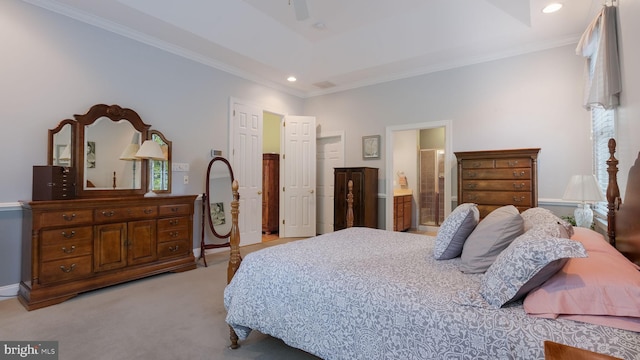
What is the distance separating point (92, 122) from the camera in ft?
11.3

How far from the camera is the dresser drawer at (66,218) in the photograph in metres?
2.72

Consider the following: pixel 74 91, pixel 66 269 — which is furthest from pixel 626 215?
pixel 74 91

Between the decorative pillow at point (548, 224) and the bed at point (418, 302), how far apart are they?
0.02m

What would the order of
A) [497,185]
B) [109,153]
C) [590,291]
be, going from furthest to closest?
1. [497,185]
2. [109,153]
3. [590,291]

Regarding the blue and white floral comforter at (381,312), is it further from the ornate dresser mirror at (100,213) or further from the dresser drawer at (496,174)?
the dresser drawer at (496,174)

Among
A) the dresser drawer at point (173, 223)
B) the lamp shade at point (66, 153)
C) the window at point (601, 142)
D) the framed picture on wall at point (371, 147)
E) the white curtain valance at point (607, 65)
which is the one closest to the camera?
the white curtain valance at point (607, 65)

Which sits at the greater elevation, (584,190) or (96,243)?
(584,190)

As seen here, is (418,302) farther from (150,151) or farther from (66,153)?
(66,153)

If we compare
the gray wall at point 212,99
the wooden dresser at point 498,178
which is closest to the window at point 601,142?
the gray wall at point 212,99

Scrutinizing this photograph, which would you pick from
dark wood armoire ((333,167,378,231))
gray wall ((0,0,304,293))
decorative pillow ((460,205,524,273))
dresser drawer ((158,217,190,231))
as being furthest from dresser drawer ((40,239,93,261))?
dark wood armoire ((333,167,378,231))

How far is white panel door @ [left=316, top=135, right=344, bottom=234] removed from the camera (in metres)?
6.04

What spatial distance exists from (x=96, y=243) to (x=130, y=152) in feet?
3.95

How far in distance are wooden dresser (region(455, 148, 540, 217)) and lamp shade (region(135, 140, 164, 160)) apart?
3849 mm

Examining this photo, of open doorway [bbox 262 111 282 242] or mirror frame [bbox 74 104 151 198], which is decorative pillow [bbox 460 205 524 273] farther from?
open doorway [bbox 262 111 282 242]
